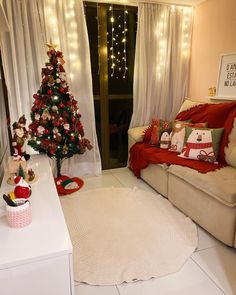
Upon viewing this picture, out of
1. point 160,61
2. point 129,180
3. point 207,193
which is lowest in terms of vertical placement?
point 129,180


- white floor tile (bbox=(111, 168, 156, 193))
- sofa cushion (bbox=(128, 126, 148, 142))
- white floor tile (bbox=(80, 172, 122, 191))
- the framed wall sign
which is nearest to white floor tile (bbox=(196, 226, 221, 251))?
white floor tile (bbox=(111, 168, 156, 193))

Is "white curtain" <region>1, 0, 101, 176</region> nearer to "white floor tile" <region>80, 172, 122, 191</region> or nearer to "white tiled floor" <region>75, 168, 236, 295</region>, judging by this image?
"white floor tile" <region>80, 172, 122, 191</region>

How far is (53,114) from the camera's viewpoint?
2.66 meters

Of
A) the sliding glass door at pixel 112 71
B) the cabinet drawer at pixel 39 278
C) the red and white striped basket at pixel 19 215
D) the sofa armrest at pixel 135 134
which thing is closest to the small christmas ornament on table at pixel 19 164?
the red and white striped basket at pixel 19 215

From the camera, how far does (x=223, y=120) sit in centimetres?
264

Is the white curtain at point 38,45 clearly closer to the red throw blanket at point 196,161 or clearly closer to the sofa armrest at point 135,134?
the sofa armrest at point 135,134

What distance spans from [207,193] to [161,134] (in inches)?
45.9

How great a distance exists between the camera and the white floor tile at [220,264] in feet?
5.04

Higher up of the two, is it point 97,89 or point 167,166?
point 97,89

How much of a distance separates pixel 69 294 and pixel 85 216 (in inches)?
48.9

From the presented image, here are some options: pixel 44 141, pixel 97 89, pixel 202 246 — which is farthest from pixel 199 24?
pixel 202 246

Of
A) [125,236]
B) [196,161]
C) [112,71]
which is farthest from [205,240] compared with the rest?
[112,71]

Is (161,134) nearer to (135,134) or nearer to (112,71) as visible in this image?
(135,134)

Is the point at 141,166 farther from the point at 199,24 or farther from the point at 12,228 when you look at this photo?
the point at 199,24
